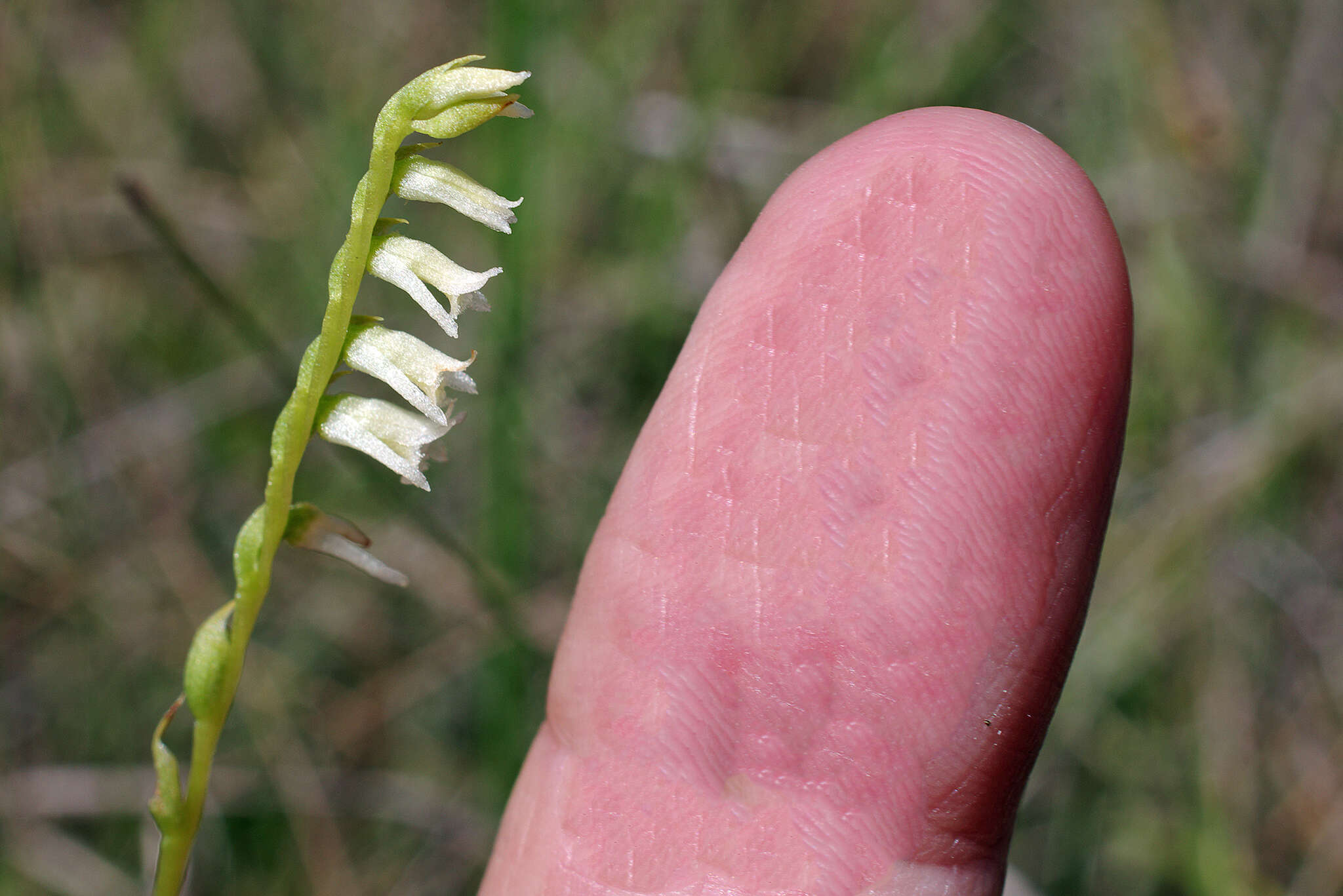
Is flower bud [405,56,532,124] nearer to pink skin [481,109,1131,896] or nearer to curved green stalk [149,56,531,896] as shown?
curved green stalk [149,56,531,896]

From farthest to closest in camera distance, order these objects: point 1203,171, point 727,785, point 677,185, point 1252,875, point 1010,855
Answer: point 1203,171 < point 677,185 < point 1010,855 < point 1252,875 < point 727,785

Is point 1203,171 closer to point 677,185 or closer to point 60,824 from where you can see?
point 677,185

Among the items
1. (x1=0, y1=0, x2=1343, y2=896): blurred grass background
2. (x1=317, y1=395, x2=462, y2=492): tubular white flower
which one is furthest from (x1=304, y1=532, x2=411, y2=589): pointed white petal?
(x1=0, y1=0, x2=1343, y2=896): blurred grass background

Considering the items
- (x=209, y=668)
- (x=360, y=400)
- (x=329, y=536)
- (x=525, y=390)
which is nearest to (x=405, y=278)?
(x=360, y=400)

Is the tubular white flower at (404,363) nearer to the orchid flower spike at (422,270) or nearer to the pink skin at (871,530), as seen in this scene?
the orchid flower spike at (422,270)

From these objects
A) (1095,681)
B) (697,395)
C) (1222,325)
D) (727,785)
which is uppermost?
(697,395)

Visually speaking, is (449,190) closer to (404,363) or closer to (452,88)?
(452,88)

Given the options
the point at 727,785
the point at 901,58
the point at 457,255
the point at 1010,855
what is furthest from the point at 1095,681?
the point at 457,255
